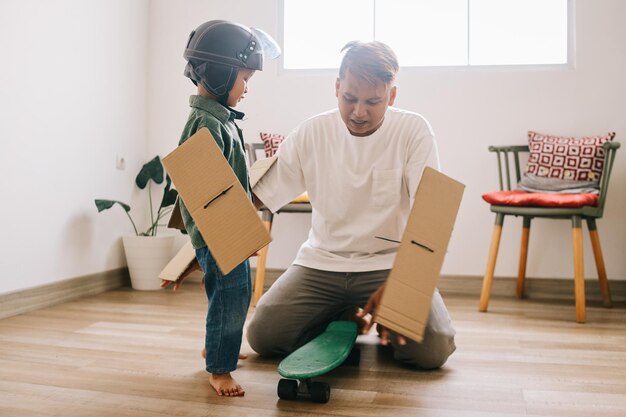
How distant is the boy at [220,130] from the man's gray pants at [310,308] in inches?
11.0

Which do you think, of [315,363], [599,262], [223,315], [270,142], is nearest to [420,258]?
[315,363]

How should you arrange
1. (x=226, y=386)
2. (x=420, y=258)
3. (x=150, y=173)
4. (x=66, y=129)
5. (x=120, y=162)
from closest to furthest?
(x=420, y=258), (x=226, y=386), (x=66, y=129), (x=120, y=162), (x=150, y=173)

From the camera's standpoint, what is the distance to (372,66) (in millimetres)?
1681

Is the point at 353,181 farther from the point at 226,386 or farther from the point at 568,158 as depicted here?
the point at 568,158

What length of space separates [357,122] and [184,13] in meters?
2.28

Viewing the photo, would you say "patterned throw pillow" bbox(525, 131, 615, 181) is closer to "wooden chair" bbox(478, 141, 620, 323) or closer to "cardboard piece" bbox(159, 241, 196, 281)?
"wooden chair" bbox(478, 141, 620, 323)

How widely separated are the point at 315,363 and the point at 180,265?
51 cm

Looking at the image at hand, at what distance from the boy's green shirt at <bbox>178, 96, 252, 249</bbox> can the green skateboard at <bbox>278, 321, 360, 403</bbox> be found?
387 mm

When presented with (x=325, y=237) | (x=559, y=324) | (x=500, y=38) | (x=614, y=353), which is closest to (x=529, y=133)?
(x=500, y=38)

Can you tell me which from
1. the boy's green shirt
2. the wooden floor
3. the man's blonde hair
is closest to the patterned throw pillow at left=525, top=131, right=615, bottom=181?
the wooden floor

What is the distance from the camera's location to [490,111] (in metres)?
3.30

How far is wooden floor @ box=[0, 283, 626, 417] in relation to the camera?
150 centimetres

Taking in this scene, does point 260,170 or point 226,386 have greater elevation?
point 260,170

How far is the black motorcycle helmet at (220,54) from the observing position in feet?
5.29
